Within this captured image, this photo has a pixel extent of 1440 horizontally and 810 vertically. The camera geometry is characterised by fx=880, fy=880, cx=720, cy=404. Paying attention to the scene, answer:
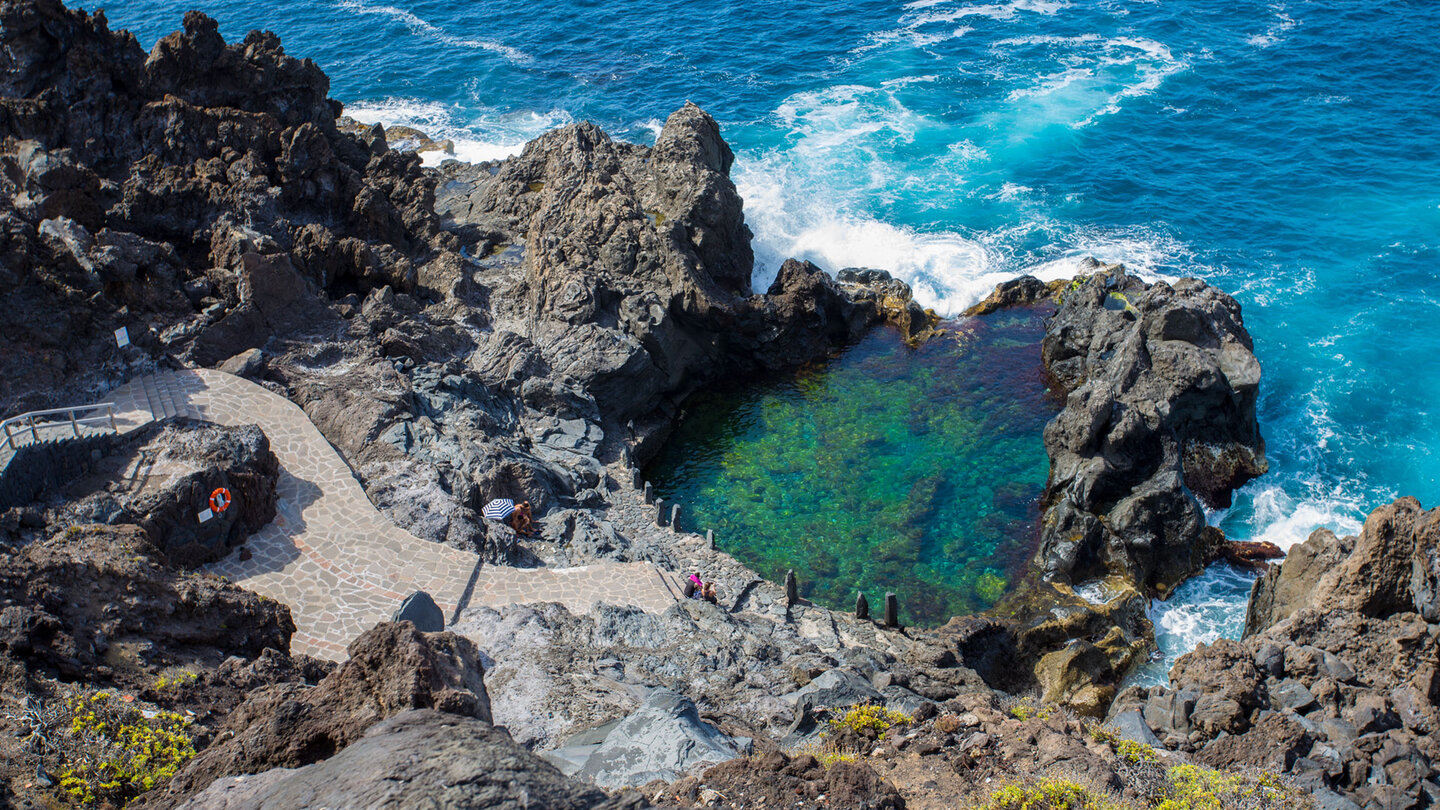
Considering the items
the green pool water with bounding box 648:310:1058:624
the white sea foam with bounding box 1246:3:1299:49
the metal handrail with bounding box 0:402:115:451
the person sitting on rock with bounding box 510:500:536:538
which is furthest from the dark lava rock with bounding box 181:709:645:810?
the white sea foam with bounding box 1246:3:1299:49

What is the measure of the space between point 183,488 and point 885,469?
79.0ft

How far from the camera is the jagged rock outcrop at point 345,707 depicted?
1080 centimetres

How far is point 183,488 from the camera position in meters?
21.0

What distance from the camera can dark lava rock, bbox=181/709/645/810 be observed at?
27.2 feet

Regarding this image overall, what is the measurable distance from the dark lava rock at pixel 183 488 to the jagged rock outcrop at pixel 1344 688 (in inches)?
870

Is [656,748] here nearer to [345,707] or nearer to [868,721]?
[868,721]

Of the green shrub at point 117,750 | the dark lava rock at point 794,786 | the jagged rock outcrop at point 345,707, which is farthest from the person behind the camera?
the dark lava rock at point 794,786

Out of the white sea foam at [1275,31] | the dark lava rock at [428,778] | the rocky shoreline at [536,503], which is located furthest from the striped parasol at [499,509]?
the white sea foam at [1275,31]

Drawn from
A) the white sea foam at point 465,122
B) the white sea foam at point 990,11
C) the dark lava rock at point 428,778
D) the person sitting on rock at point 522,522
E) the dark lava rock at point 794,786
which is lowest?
the person sitting on rock at point 522,522

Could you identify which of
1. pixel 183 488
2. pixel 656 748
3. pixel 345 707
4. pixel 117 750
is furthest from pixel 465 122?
pixel 345 707

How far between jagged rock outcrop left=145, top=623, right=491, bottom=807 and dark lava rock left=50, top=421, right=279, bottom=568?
34.7ft

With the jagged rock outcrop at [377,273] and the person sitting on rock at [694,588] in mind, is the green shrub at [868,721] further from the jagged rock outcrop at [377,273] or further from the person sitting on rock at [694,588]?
the jagged rock outcrop at [377,273]

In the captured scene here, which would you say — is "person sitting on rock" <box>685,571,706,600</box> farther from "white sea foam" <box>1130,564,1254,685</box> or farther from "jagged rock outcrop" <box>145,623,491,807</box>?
"jagged rock outcrop" <box>145,623,491,807</box>

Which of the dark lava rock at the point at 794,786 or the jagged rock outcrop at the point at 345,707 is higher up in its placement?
the jagged rock outcrop at the point at 345,707
